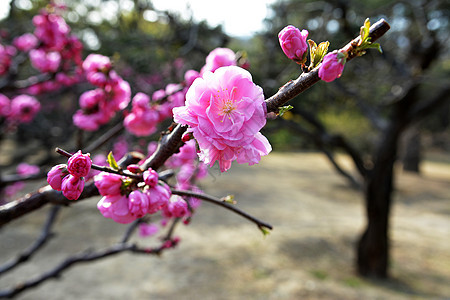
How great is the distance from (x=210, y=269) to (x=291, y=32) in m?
4.58

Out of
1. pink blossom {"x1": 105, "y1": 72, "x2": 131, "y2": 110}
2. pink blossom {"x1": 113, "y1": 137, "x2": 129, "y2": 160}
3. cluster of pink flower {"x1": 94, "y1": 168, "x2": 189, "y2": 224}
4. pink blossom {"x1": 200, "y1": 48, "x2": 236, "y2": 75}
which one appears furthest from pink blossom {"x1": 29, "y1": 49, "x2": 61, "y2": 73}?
cluster of pink flower {"x1": 94, "y1": 168, "x2": 189, "y2": 224}

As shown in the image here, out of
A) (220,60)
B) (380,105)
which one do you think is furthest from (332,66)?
(380,105)

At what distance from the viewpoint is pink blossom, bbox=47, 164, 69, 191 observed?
2.36 feet

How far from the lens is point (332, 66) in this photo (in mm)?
625

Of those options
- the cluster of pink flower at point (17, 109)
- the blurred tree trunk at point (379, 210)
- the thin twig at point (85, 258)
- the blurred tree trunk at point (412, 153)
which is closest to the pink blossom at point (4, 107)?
the cluster of pink flower at point (17, 109)

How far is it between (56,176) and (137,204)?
18 cm

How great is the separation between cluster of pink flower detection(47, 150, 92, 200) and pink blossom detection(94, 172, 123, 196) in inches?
2.5

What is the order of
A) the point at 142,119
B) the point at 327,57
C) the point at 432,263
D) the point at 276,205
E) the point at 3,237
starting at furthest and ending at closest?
the point at 276,205
the point at 3,237
the point at 432,263
the point at 142,119
the point at 327,57

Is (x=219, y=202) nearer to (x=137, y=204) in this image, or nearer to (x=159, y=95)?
(x=137, y=204)

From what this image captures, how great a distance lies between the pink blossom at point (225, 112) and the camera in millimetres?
629

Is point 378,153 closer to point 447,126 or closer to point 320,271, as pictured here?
point 320,271

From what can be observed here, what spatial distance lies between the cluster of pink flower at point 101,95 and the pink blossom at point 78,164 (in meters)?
1.07

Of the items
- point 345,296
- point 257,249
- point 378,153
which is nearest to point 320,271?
point 345,296

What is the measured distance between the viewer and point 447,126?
739 inches
